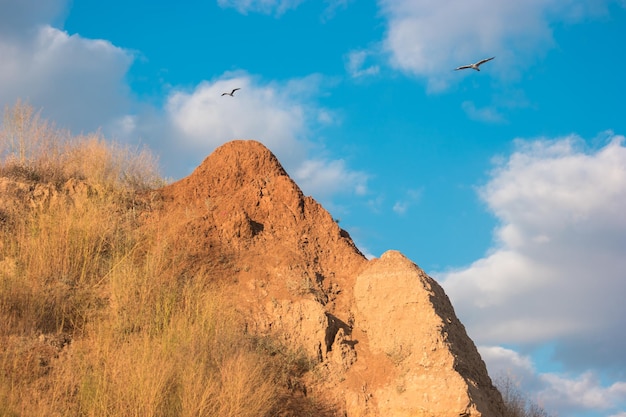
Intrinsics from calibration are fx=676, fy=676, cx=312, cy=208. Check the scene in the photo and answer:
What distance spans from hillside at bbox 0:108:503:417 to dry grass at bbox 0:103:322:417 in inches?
1.3

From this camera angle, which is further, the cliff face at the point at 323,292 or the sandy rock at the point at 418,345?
the cliff face at the point at 323,292

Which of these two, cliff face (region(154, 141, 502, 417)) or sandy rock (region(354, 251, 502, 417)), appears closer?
sandy rock (region(354, 251, 502, 417))

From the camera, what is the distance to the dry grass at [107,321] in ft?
27.5

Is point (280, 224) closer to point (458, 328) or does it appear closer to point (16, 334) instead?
point (458, 328)

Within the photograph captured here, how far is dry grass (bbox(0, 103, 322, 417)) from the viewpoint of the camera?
837 cm

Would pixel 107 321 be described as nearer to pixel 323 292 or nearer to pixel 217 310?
pixel 217 310

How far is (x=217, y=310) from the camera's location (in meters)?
10.7

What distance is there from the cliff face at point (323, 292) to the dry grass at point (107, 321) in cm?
52

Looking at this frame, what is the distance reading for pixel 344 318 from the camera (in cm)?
1112

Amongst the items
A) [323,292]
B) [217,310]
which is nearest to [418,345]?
[323,292]

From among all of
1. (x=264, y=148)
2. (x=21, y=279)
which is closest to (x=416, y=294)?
(x=264, y=148)

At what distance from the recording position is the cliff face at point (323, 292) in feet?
31.9

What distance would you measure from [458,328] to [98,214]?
6946 mm

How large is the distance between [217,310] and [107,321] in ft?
5.52
